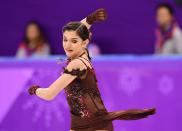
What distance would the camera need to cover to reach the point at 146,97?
5.76 meters

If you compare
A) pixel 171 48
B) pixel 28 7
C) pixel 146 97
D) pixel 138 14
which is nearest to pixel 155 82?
pixel 146 97

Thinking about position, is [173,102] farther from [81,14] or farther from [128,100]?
[81,14]

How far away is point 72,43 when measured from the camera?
172 inches

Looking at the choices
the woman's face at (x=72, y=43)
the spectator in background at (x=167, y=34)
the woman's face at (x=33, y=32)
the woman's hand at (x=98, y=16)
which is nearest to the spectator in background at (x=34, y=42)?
the woman's face at (x=33, y=32)

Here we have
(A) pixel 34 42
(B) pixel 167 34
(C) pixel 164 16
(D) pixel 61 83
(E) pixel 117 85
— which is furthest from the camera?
(A) pixel 34 42

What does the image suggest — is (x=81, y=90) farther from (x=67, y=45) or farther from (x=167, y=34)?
(x=167, y=34)

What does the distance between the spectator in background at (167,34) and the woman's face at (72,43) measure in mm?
2679

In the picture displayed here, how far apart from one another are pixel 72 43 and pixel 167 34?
3.05 meters

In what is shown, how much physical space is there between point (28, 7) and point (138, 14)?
5.77 feet

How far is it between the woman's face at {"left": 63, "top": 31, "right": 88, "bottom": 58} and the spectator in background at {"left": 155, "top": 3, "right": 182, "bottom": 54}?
2.68 m

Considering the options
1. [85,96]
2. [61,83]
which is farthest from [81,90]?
[61,83]

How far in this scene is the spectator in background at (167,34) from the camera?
274 inches

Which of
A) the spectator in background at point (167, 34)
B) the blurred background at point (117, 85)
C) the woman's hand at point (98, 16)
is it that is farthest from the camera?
the spectator in background at point (167, 34)

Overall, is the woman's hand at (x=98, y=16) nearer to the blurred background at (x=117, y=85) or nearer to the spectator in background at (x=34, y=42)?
the blurred background at (x=117, y=85)
